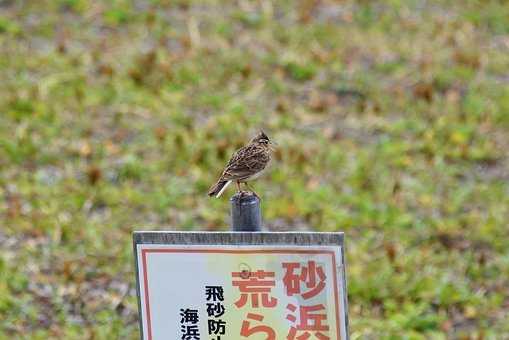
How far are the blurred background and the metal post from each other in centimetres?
286

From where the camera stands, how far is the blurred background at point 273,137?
6.63 metres

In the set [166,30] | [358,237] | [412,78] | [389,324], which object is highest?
[166,30]

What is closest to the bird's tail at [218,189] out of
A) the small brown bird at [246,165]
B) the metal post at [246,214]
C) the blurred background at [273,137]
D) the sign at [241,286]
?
the small brown bird at [246,165]

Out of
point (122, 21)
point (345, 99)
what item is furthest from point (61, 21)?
point (345, 99)

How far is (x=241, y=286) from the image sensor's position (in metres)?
3.12

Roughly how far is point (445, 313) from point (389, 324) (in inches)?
19.7

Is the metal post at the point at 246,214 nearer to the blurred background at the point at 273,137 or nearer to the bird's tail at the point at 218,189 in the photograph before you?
the bird's tail at the point at 218,189

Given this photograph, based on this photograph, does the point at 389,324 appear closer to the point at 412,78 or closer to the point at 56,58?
the point at 412,78

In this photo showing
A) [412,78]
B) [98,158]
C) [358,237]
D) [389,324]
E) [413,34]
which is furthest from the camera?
[413,34]

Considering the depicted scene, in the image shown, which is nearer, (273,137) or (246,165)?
(246,165)

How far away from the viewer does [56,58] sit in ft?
31.5

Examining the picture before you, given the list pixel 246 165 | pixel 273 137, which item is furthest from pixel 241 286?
pixel 273 137

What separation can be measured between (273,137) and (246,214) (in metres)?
5.45

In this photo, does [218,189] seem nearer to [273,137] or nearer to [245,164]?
[245,164]
